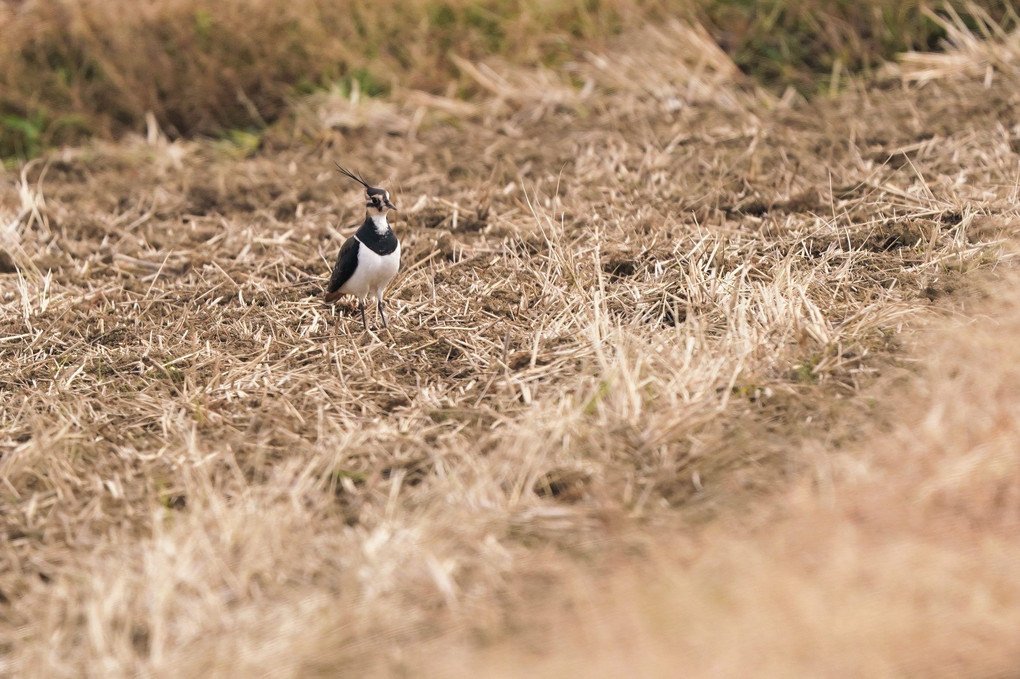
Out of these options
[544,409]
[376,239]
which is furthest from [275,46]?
[544,409]

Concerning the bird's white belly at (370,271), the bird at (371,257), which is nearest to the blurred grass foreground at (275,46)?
the bird at (371,257)

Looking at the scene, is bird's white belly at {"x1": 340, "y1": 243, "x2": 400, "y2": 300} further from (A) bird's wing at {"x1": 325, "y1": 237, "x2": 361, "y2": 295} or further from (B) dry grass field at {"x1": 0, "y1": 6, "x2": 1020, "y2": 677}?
(B) dry grass field at {"x1": 0, "y1": 6, "x2": 1020, "y2": 677}

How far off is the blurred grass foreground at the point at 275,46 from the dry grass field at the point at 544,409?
0.85 m

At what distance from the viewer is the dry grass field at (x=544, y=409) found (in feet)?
7.78

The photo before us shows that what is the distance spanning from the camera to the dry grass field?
2.37 m

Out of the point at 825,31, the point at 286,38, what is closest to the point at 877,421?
the point at 825,31

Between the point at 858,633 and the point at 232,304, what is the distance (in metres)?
2.86

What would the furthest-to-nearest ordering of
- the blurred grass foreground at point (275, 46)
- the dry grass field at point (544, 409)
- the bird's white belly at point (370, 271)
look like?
the blurred grass foreground at point (275, 46), the bird's white belly at point (370, 271), the dry grass field at point (544, 409)

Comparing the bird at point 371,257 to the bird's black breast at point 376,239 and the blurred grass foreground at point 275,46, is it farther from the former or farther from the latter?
the blurred grass foreground at point 275,46

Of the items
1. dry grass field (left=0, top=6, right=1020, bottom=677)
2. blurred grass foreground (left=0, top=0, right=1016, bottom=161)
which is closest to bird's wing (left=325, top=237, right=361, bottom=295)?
dry grass field (left=0, top=6, right=1020, bottom=677)

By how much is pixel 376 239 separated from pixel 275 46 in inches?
128

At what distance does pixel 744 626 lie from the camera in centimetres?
228

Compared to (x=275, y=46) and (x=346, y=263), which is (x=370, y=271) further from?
(x=275, y=46)

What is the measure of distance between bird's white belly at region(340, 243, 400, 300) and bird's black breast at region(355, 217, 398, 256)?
14 mm
